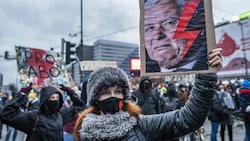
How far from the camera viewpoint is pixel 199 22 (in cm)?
190

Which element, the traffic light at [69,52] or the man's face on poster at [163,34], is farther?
the traffic light at [69,52]

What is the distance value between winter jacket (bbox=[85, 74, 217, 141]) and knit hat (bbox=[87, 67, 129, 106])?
303 millimetres

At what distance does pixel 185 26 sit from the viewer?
76.6 inches

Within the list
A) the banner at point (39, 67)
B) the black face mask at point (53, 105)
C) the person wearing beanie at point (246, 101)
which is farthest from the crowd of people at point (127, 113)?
the banner at point (39, 67)

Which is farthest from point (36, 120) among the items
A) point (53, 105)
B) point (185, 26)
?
point (185, 26)

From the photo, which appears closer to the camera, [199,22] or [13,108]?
[199,22]

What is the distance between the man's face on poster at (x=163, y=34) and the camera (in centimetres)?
196

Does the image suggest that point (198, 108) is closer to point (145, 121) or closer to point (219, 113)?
point (145, 121)

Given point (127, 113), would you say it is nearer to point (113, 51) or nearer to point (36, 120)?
point (36, 120)

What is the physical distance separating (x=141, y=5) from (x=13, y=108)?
2416 mm

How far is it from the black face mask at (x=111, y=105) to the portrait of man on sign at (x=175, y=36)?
0.32 m

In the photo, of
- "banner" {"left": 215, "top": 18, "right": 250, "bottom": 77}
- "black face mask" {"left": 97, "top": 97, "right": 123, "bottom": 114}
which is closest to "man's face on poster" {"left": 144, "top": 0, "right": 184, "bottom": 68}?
"black face mask" {"left": 97, "top": 97, "right": 123, "bottom": 114}

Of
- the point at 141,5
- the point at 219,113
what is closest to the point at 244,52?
the point at 219,113

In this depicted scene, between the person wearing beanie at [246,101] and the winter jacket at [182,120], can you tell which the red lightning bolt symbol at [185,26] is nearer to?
the winter jacket at [182,120]
